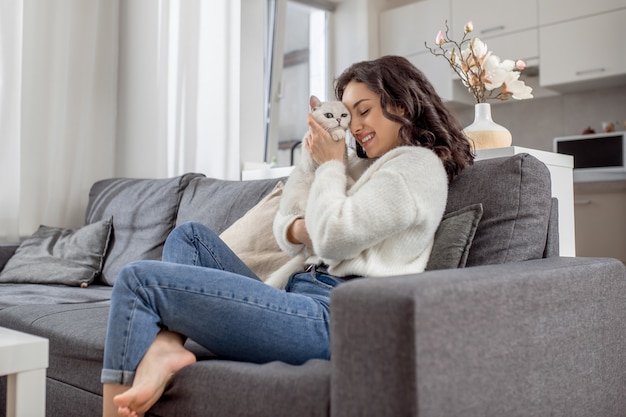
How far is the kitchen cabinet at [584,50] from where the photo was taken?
397 centimetres

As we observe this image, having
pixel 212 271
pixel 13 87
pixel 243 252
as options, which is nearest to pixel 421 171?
pixel 212 271

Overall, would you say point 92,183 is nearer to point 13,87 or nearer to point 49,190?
point 49,190

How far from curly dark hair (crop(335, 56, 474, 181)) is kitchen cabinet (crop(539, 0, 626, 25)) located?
2.98m

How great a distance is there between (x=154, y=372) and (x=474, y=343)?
1.88ft

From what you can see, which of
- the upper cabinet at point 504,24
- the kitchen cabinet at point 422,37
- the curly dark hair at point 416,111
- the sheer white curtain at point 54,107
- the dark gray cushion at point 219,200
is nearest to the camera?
the curly dark hair at point 416,111

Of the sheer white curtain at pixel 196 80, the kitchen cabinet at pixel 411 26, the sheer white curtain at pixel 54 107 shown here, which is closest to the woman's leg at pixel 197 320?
the sheer white curtain at pixel 54 107

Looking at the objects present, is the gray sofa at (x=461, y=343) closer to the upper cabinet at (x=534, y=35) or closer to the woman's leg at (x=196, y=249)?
the woman's leg at (x=196, y=249)

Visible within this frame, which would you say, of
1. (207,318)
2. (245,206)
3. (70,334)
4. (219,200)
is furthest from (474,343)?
(219,200)

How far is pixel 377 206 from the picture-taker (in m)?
1.28

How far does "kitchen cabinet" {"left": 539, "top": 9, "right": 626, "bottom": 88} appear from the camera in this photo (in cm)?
397

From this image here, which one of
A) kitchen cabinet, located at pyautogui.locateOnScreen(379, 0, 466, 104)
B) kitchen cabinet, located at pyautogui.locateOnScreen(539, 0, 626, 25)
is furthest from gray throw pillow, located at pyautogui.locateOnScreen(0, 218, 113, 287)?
kitchen cabinet, located at pyautogui.locateOnScreen(539, 0, 626, 25)

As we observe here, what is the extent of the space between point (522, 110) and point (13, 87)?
333cm

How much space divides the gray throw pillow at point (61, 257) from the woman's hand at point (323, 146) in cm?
135

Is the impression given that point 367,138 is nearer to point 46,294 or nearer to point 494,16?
point 46,294
